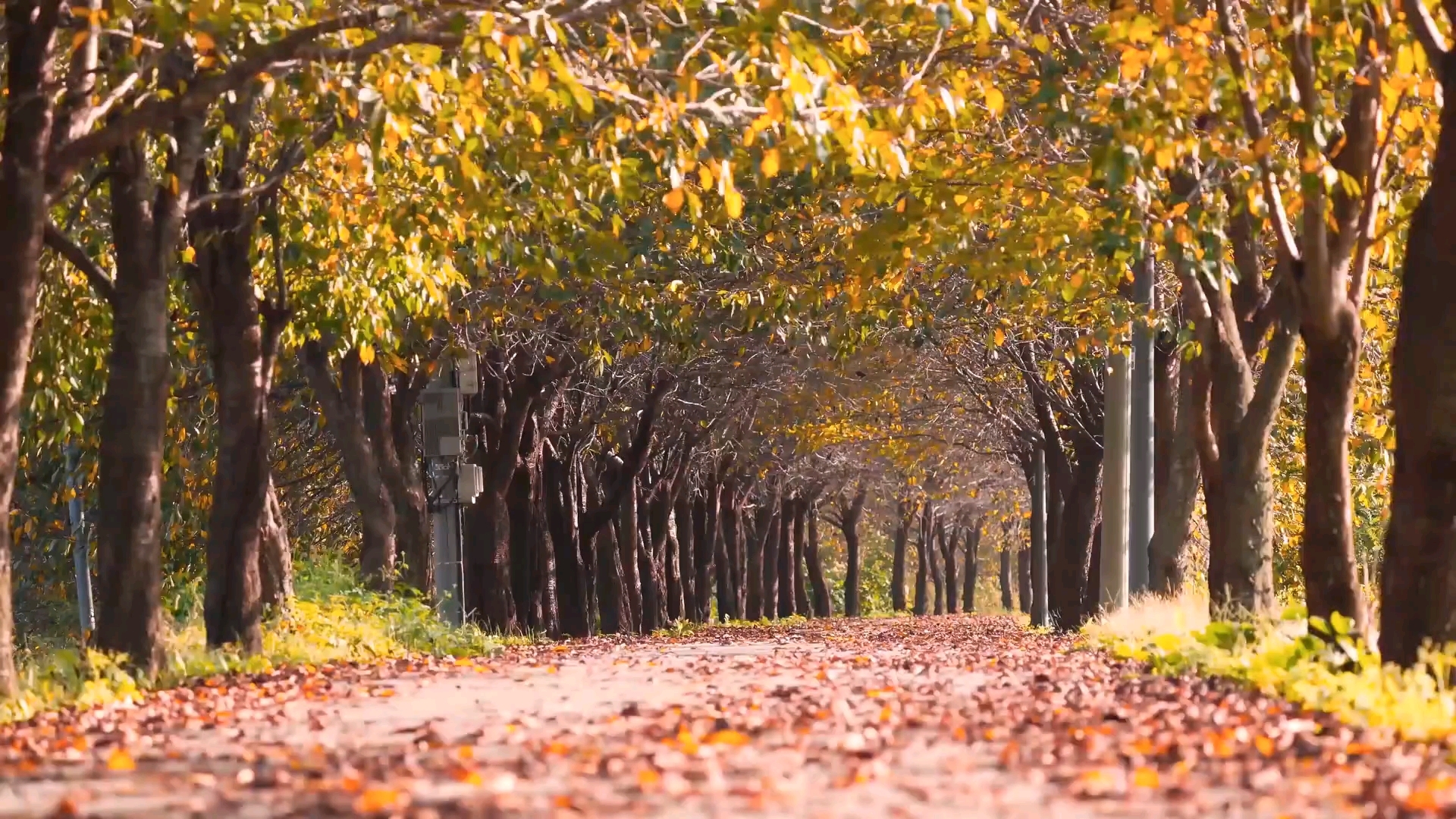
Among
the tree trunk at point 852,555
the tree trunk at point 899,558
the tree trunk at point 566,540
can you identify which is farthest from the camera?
the tree trunk at point 899,558

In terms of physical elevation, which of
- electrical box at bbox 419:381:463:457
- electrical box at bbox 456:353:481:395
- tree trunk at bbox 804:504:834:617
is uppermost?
electrical box at bbox 456:353:481:395

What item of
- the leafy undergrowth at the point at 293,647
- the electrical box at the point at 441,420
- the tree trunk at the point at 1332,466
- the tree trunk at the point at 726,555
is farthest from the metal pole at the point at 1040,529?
the tree trunk at the point at 1332,466

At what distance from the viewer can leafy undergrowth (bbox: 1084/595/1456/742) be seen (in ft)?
27.0

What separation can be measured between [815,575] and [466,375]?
3720 centimetres

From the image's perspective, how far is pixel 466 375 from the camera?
76.0ft

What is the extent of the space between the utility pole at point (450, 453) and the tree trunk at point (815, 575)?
33.7 metres

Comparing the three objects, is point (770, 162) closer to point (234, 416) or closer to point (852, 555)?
point (234, 416)

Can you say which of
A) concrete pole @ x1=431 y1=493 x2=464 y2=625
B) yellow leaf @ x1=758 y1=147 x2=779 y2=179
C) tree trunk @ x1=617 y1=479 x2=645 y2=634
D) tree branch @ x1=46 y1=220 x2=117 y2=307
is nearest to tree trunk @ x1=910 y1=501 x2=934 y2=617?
tree trunk @ x1=617 y1=479 x2=645 y2=634

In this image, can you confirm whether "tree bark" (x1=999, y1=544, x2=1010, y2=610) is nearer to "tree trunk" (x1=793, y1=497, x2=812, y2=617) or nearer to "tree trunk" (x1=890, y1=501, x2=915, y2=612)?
"tree trunk" (x1=890, y1=501, x2=915, y2=612)

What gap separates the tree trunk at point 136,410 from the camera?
11750 mm

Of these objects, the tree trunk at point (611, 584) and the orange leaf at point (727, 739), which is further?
the tree trunk at point (611, 584)

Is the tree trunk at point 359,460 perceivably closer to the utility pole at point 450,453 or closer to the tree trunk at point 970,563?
the utility pole at point 450,453

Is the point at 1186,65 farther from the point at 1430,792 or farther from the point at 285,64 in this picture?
the point at 1430,792

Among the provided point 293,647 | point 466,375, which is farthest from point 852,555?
point 293,647
